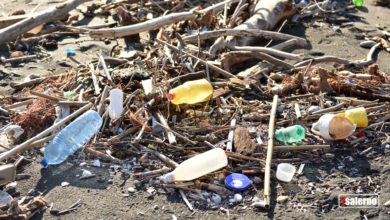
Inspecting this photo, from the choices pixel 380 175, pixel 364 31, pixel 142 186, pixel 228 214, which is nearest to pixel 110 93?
pixel 142 186

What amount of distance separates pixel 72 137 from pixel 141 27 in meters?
1.79

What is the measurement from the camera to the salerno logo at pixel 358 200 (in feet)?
11.5

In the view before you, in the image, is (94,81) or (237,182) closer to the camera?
(237,182)

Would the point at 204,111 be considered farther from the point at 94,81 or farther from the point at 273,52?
the point at 273,52

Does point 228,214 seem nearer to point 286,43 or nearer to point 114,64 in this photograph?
point 114,64

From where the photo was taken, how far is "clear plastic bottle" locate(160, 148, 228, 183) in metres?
3.66

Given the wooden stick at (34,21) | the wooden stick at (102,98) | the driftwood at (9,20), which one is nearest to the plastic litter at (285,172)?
the wooden stick at (102,98)

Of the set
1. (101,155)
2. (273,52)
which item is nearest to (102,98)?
(101,155)

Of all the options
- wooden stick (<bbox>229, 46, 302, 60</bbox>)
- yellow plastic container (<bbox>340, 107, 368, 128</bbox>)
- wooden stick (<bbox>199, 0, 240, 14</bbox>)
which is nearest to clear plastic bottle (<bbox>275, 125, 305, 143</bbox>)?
yellow plastic container (<bbox>340, 107, 368, 128</bbox>)

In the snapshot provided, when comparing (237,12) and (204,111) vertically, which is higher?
(237,12)

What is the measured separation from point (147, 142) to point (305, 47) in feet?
7.76

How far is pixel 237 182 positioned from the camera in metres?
3.67

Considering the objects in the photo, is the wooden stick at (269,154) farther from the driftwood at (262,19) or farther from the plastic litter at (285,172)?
the driftwood at (262,19)

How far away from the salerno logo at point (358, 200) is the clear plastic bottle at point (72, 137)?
1733 mm
